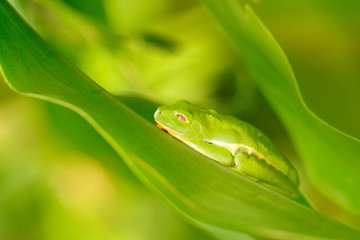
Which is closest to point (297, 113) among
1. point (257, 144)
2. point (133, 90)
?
point (257, 144)

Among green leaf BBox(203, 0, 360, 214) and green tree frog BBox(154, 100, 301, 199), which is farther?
green tree frog BBox(154, 100, 301, 199)

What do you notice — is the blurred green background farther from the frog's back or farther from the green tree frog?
the frog's back

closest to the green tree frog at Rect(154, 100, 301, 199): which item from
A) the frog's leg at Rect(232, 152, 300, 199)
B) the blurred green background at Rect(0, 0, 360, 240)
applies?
the frog's leg at Rect(232, 152, 300, 199)

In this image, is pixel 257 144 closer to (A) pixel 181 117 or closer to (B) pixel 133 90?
(A) pixel 181 117

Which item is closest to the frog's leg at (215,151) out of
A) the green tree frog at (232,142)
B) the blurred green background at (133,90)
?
the green tree frog at (232,142)

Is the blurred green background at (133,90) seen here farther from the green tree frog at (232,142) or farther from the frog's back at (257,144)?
the frog's back at (257,144)

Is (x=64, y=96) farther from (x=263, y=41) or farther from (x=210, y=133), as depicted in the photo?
(x=210, y=133)

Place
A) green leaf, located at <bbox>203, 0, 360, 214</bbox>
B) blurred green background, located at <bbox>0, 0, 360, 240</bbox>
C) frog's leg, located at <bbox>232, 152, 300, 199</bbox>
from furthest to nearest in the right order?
1. blurred green background, located at <bbox>0, 0, 360, 240</bbox>
2. frog's leg, located at <bbox>232, 152, 300, 199</bbox>
3. green leaf, located at <bbox>203, 0, 360, 214</bbox>
